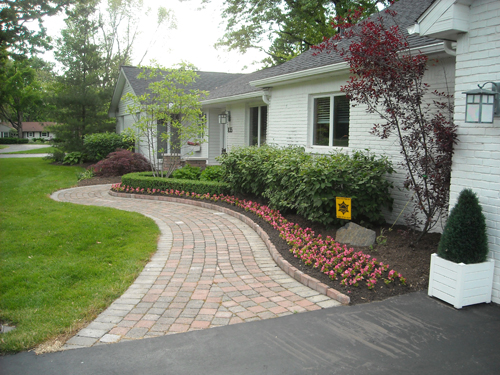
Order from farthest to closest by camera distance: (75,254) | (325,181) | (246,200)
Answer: (246,200), (325,181), (75,254)

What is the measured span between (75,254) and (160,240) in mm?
1412

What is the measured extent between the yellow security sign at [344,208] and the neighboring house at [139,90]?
33.4 ft

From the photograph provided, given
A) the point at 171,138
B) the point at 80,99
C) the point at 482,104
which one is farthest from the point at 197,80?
the point at 482,104

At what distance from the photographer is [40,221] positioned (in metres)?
7.59

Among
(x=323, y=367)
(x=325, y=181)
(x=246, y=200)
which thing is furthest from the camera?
(x=246, y=200)

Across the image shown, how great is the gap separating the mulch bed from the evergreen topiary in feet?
2.34

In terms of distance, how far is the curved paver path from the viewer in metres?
3.82

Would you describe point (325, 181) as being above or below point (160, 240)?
above

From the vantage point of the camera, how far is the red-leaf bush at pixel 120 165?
15.4 meters

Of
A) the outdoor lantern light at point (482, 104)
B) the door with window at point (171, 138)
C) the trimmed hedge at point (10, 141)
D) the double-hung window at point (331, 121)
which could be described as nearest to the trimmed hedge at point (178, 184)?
the door with window at point (171, 138)

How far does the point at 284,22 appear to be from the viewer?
23.1m

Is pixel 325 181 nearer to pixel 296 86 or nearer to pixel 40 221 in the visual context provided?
pixel 296 86

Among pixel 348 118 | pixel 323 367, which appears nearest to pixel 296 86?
pixel 348 118

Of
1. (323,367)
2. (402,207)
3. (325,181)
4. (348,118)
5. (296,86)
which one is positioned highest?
(296,86)
